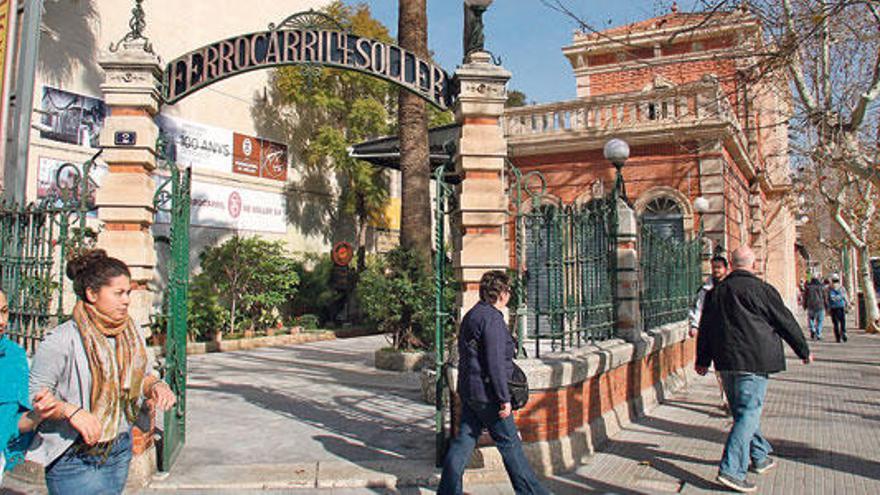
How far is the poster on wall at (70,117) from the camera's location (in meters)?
13.5

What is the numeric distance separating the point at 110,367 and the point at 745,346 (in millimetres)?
4630

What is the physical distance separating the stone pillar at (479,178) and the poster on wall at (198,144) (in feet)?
39.9

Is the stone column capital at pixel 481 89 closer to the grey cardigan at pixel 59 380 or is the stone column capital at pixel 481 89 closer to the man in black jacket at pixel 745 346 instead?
the man in black jacket at pixel 745 346

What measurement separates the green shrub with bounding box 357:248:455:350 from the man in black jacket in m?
6.22

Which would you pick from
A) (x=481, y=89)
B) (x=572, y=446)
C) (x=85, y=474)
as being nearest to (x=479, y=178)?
(x=481, y=89)

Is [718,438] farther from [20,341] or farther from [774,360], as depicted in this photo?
[20,341]

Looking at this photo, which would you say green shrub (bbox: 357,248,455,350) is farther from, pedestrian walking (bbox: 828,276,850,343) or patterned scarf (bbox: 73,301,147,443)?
pedestrian walking (bbox: 828,276,850,343)

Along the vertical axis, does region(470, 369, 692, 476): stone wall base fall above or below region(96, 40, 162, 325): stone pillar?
below

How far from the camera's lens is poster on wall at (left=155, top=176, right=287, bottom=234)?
17.5 metres

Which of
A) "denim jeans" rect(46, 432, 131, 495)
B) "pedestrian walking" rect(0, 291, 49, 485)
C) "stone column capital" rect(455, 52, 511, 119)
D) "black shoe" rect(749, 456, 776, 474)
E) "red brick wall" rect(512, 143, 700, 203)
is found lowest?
"black shoe" rect(749, 456, 776, 474)

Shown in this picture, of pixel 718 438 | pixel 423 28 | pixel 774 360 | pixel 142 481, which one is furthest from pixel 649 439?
pixel 423 28

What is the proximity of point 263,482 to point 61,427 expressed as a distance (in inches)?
106

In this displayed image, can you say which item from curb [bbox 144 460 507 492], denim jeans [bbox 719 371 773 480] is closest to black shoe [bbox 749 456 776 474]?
denim jeans [bbox 719 371 773 480]

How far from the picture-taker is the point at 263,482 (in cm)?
526
